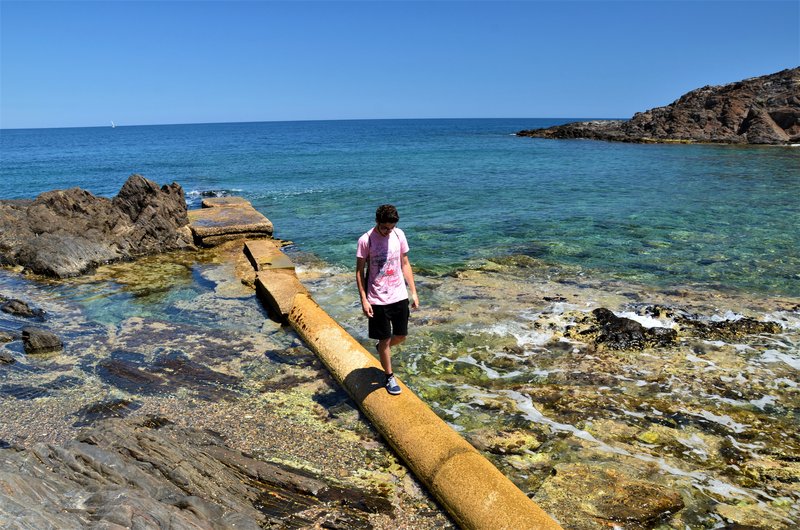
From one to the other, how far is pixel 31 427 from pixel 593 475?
4.89 metres

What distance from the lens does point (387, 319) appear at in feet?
16.6

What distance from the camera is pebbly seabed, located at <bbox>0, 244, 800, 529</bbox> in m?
4.26

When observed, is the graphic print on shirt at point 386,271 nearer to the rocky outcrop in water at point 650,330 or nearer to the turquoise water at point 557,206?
the rocky outcrop in water at point 650,330

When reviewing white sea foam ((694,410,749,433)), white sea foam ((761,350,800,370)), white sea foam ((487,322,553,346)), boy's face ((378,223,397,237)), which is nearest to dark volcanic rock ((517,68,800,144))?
white sea foam ((761,350,800,370))

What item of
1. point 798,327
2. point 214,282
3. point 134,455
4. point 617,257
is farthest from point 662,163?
point 134,455

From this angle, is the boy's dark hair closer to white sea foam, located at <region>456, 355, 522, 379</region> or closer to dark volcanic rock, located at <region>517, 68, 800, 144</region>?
white sea foam, located at <region>456, 355, 522, 379</region>

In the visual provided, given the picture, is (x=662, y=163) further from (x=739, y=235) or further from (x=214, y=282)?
(x=214, y=282)

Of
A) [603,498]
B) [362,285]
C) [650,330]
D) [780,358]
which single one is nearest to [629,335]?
[650,330]

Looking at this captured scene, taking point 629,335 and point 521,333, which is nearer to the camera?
point 629,335

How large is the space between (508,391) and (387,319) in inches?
67.9

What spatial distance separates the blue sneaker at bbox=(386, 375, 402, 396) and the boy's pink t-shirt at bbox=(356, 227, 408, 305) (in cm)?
75

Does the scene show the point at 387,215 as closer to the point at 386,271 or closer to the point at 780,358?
the point at 386,271

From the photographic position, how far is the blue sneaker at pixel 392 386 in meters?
5.09

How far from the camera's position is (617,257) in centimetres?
1152
